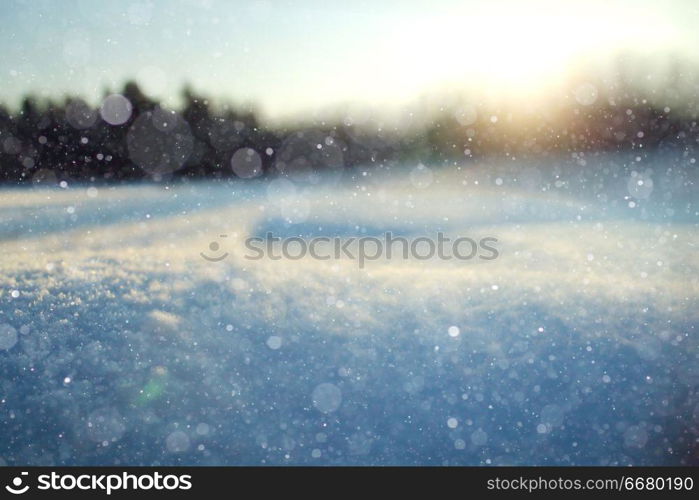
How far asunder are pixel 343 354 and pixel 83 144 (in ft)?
91.2

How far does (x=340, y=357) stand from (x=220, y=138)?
24.4 m

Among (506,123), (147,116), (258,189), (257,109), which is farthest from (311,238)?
(147,116)

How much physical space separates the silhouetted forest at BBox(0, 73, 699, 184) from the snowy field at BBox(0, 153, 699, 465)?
51.6 feet

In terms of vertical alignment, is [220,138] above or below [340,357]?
above

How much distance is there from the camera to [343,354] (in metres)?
5.22

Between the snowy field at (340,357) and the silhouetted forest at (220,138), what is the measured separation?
15.7 metres

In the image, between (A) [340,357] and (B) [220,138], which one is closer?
(A) [340,357]

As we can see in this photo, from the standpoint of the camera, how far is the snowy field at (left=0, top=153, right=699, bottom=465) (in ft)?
13.6

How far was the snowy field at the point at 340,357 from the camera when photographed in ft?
13.6

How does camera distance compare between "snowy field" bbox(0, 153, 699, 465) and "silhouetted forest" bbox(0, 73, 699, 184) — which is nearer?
"snowy field" bbox(0, 153, 699, 465)

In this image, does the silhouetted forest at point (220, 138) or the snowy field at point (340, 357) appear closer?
the snowy field at point (340, 357)

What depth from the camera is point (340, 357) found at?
17.0 ft

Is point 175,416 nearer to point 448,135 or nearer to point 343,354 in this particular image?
point 343,354

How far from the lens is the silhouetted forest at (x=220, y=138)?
23.2 metres
